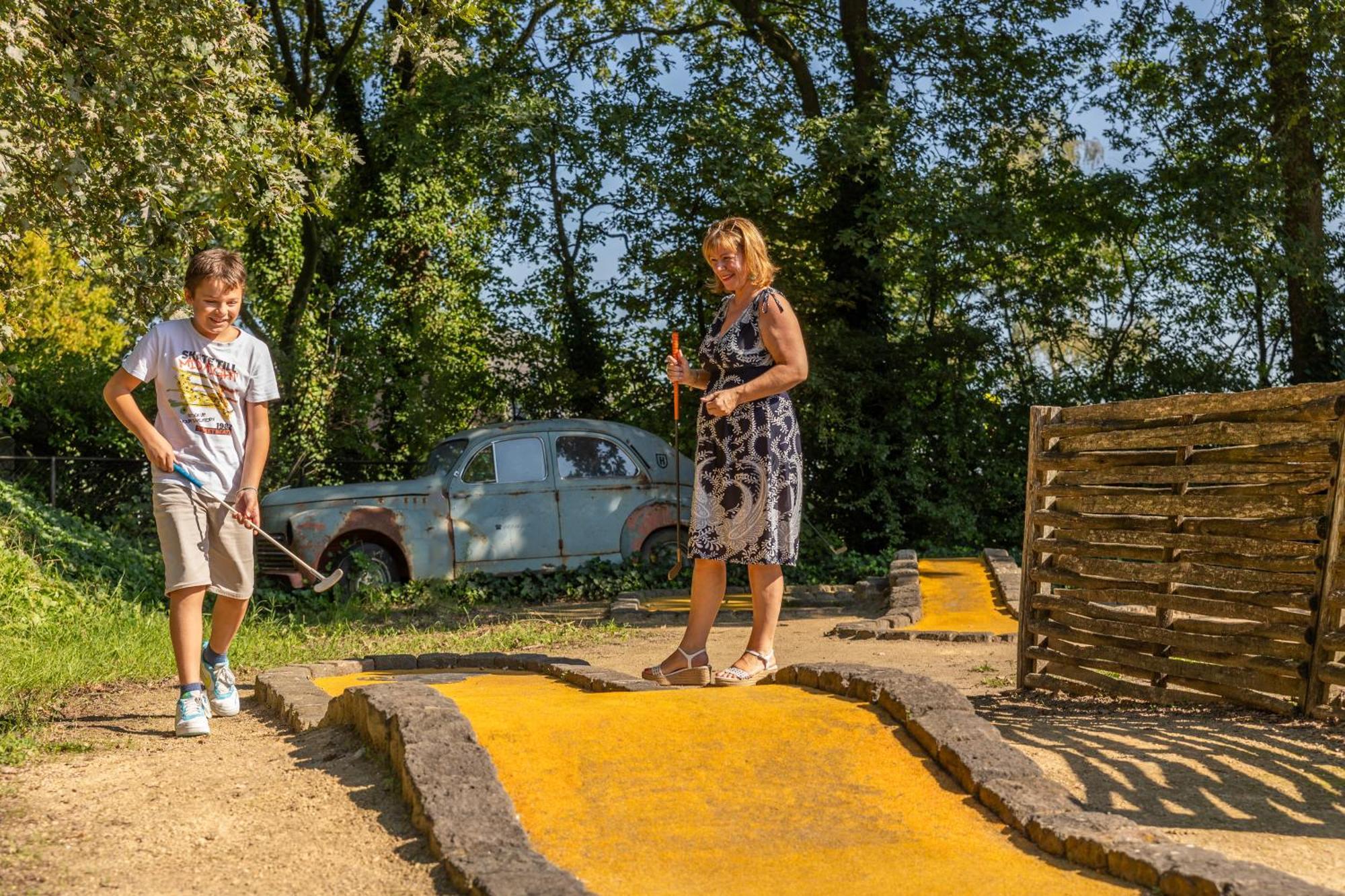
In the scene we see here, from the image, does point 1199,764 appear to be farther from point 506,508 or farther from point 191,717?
point 506,508

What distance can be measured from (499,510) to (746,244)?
27.1ft

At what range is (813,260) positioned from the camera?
17188mm

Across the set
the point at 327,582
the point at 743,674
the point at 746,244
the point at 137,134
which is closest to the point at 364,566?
the point at 137,134

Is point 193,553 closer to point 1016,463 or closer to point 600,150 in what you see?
point 600,150

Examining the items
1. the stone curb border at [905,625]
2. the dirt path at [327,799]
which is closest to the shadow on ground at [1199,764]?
the dirt path at [327,799]

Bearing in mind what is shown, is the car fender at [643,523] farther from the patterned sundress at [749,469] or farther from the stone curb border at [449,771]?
the patterned sundress at [749,469]

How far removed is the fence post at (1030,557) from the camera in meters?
7.68

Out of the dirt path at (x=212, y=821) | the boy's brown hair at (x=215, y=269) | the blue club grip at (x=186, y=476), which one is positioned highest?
the boy's brown hair at (x=215, y=269)

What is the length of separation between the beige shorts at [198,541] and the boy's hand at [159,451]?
95mm

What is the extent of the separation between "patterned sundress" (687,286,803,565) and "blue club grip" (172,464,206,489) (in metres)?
2.15

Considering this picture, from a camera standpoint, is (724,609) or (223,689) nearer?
(223,689)

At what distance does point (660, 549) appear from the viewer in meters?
14.6

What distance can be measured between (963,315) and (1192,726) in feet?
40.3

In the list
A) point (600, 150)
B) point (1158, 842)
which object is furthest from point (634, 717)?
point (600, 150)
